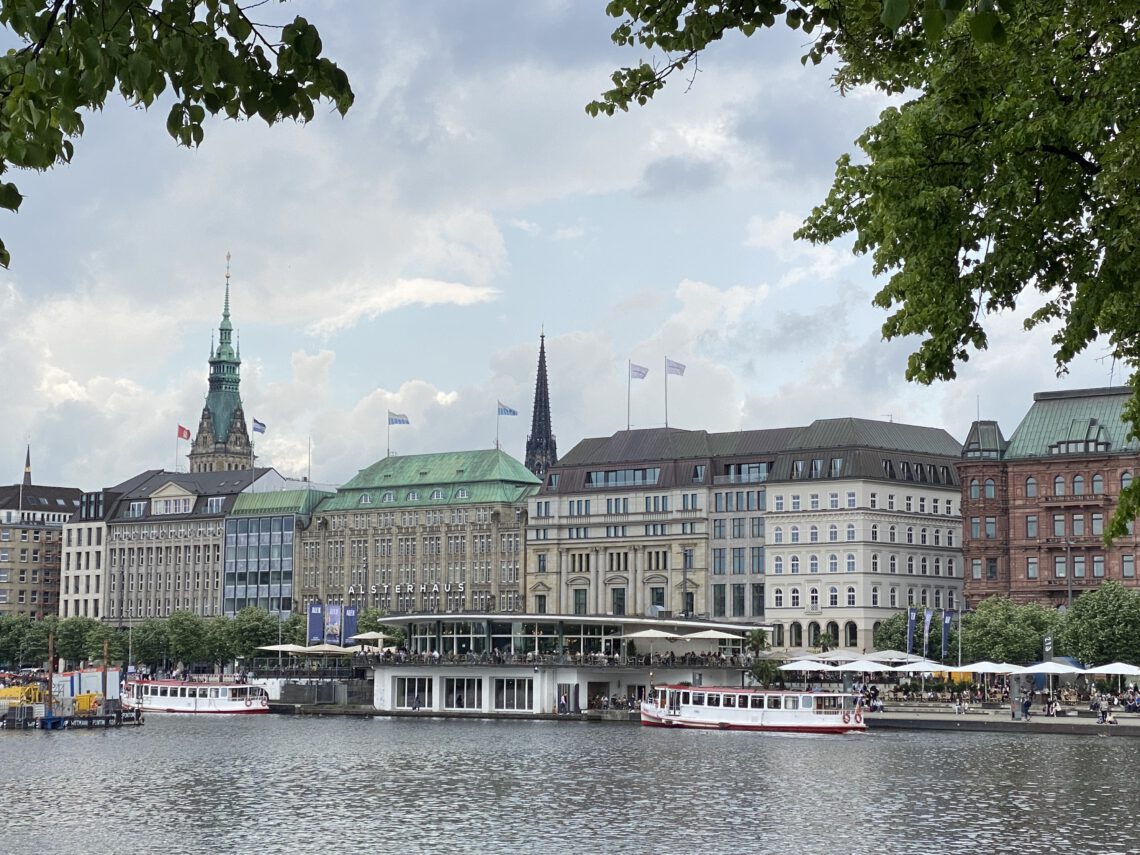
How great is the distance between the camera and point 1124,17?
21344mm

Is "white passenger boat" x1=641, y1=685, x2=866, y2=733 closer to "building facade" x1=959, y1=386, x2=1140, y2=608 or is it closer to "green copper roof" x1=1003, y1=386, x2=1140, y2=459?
"building facade" x1=959, y1=386, x2=1140, y2=608

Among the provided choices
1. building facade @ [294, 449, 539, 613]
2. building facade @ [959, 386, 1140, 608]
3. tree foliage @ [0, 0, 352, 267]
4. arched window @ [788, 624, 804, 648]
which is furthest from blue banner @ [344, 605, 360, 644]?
tree foliage @ [0, 0, 352, 267]

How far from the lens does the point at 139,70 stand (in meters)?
11.7

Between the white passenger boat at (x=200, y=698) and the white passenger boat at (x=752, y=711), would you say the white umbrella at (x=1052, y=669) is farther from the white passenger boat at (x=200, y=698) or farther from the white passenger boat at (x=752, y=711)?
the white passenger boat at (x=200, y=698)

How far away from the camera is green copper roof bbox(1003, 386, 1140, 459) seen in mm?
138875

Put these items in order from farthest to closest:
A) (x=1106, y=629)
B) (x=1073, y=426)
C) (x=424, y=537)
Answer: (x=424, y=537) → (x=1073, y=426) → (x=1106, y=629)

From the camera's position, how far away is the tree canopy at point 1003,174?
74.8ft

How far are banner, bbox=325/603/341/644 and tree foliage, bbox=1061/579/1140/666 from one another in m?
61.8

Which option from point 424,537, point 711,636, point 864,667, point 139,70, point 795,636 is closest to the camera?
point 139,70

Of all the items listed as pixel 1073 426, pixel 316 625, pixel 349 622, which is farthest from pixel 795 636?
pixel 316 625

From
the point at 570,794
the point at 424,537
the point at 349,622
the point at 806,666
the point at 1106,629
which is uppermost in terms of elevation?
the point at 424,537

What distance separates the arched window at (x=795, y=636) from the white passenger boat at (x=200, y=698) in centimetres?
4497

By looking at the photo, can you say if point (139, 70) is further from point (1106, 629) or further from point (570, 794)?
point (1106, 629)

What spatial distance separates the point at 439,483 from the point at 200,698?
5635 centimetres
